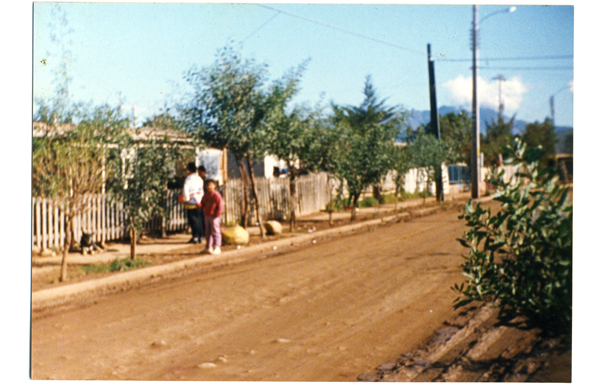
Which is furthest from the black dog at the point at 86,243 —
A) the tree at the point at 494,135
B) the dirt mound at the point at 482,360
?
the tree at the point at 494,135

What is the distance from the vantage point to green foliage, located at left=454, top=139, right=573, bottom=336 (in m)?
4.23

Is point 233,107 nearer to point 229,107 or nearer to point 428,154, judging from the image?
point 229,107

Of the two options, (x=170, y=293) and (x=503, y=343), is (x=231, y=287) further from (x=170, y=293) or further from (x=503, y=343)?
(x=503, y=343)

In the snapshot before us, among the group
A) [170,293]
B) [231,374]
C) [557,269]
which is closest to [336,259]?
[170,293]

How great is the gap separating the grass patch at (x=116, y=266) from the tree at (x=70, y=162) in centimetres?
74

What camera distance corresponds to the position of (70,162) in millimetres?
8352

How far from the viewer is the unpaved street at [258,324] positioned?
5.28 metres

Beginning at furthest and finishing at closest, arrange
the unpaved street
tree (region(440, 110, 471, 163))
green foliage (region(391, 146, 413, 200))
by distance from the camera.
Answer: tree (region(440, 110, 471, 163)) < green foliage (region(391, 146, 413, 200)) < the unpaved street

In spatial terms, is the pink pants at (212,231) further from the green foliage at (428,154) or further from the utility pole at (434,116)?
the utility pole at (434,116)

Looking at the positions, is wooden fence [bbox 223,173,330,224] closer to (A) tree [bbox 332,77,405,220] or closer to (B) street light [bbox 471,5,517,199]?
(A) tree [bbox 332,77,405,220]

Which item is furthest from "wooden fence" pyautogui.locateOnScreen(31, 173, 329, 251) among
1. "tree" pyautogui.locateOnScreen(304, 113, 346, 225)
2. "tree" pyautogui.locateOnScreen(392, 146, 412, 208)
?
"tree" pyautogui.locateOnScreen(392, 146, 412, 208)

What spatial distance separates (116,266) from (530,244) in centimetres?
719

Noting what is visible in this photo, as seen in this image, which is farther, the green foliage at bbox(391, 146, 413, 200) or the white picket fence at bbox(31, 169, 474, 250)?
the green foliage at bbox(391, 146, 413, 200)

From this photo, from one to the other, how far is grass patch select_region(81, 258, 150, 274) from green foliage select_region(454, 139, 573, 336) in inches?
259
